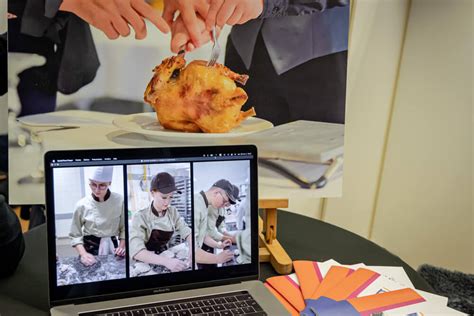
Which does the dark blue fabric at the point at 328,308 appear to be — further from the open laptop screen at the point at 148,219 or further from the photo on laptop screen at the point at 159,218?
the photo on laptop screen at the point at 159,218

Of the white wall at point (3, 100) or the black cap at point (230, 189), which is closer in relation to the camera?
the black cap at point (230, 189)

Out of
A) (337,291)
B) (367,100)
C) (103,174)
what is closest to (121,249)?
(103,174)

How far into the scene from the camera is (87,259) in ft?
2.88

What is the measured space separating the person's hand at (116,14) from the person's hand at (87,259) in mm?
480

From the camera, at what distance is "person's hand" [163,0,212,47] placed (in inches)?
43.9

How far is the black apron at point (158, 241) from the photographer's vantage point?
36.1 inches

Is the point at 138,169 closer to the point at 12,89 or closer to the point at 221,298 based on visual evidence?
the point at 221,298

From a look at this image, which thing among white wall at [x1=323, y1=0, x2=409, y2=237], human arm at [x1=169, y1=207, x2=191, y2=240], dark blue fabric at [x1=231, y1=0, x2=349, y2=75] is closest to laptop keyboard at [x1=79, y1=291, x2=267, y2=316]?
human arm at [x1=169, y1=207, x2=191, y2=240]

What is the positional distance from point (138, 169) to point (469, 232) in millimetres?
1296

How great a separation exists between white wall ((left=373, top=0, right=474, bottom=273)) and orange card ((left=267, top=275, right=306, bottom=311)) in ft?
3.12

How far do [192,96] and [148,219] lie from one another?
32 centimetres

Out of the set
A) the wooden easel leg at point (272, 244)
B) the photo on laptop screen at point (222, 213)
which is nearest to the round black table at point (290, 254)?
the wooden easel leg at point (272, 244)

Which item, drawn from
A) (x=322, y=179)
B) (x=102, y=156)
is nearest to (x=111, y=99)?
(x=102, y=156)

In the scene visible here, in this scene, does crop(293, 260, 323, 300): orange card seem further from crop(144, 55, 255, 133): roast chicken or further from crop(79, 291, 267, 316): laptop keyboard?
crop(144, 55, 255, 133): roast chicken
